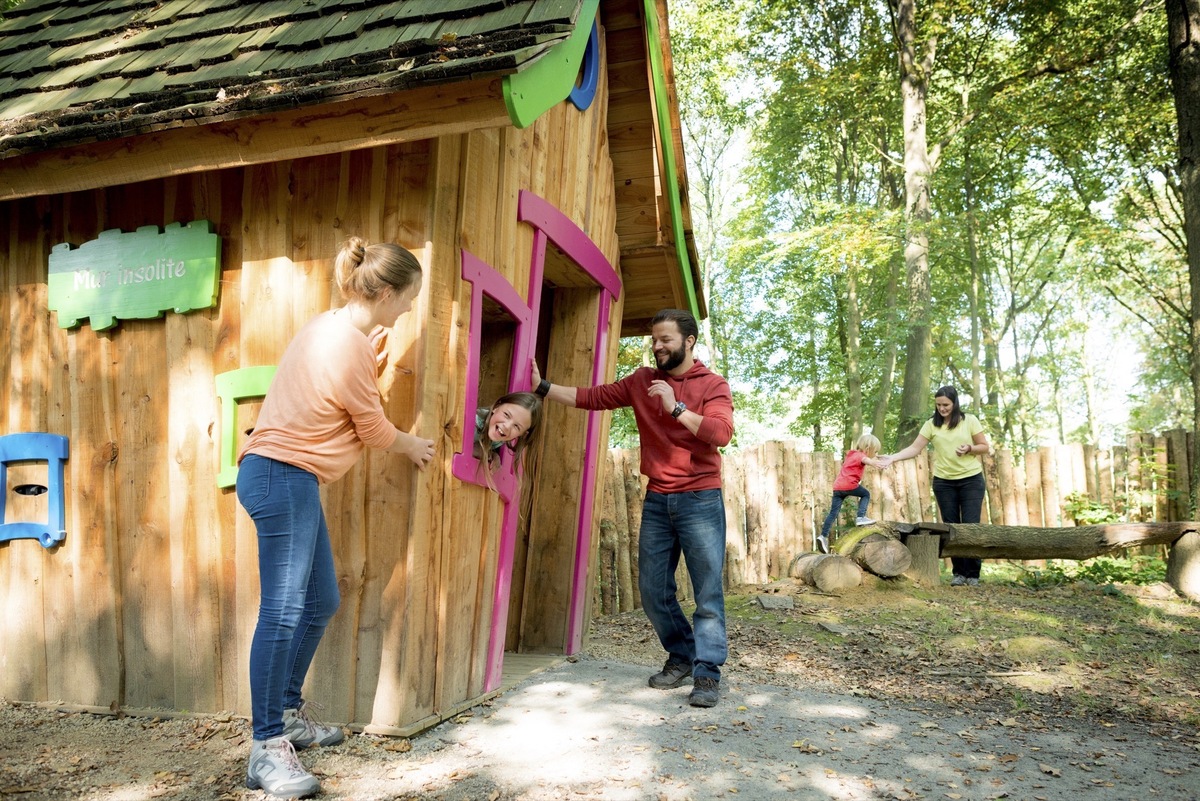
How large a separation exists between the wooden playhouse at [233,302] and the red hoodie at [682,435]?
0.75 metres

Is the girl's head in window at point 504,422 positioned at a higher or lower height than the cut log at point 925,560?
higher

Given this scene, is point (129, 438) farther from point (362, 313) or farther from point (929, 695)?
point (929, 695)

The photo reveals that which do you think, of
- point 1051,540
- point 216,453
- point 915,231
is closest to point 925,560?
point 1051,540

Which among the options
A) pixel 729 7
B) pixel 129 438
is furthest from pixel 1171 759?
pixel 729 7

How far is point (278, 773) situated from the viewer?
301 cm

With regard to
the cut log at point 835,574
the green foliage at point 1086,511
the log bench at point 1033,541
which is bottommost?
the cut log at point 835,574

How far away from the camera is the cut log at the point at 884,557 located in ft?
26.0

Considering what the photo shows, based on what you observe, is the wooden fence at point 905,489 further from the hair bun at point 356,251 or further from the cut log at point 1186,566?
the hair bun at point 356,251

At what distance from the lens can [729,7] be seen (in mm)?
21406

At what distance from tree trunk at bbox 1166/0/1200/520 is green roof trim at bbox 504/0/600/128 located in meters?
7.56

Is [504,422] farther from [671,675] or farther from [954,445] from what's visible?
[954,445]

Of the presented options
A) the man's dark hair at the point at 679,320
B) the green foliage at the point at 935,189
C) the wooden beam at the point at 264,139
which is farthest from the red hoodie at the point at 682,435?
the green foliage at the point at 935,189

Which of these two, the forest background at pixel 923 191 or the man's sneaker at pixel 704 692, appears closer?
the man's sneaker at pixel 704 692

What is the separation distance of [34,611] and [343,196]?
2.64m
